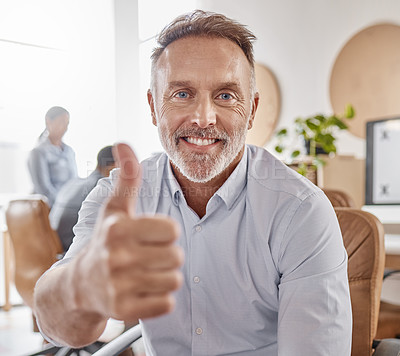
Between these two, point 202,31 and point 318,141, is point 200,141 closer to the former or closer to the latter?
point 202,31

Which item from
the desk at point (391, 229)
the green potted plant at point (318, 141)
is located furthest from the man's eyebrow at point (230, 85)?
the green potted plant at point (318, 141)

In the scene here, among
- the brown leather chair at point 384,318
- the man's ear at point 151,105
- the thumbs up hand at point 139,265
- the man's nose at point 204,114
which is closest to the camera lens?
the thumbs up hand at point 139,265

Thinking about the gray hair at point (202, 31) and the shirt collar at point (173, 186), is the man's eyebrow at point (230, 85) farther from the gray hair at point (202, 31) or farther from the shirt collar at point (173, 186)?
the shirt collar at point (173, 186)

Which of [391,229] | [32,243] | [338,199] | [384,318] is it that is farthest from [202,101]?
[391,229]

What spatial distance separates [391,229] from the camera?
161 cm

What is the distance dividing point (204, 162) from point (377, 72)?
1678 mm

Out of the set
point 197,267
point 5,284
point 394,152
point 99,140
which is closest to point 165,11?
point 99,140

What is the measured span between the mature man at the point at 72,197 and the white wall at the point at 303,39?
1.45 metres

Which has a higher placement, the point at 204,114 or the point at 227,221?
the point at 204,114

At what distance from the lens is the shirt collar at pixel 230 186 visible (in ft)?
2.29

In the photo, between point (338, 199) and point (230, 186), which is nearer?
point (230, 186)

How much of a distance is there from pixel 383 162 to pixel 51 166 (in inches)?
52.5

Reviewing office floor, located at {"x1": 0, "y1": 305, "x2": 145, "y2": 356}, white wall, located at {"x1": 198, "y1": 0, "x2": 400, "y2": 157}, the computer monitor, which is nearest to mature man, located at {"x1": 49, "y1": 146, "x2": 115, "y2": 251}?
office floor, located at {"x1": 0, "y1": 305, "x2": 145, "y2": 356}

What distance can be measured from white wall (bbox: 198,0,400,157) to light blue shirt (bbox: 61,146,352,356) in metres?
1.51
